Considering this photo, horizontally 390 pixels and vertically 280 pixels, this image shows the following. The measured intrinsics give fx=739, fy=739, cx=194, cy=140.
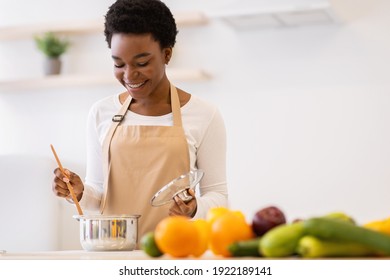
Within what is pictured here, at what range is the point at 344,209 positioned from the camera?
156 inches

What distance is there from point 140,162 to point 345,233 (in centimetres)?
144

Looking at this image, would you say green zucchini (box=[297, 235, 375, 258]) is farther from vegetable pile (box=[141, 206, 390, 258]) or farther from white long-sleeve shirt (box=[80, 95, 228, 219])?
white long-sleeve shirt (box=[80, 95, 228, 219])

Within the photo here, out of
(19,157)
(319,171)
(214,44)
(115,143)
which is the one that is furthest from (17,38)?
(115,143)

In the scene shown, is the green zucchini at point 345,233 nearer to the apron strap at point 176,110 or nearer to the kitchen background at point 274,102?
the apron strap at point 176,110

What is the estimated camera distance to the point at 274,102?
13.5ft

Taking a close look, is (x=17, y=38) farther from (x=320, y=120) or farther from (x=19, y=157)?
(x=320, y=120)

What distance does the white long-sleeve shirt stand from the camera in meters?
2.49

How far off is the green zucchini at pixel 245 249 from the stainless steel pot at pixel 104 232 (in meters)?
0.78

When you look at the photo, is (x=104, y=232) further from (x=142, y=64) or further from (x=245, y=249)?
(x=245, y=249)

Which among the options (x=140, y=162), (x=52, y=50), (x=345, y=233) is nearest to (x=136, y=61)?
(x=140, y=162)

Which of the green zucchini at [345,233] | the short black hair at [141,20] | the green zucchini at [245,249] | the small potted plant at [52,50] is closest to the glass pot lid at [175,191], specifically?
the short black hair at [141,20]

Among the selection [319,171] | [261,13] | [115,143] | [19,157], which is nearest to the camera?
[115,143]

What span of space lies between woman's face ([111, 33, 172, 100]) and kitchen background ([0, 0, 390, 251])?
1506 mm
